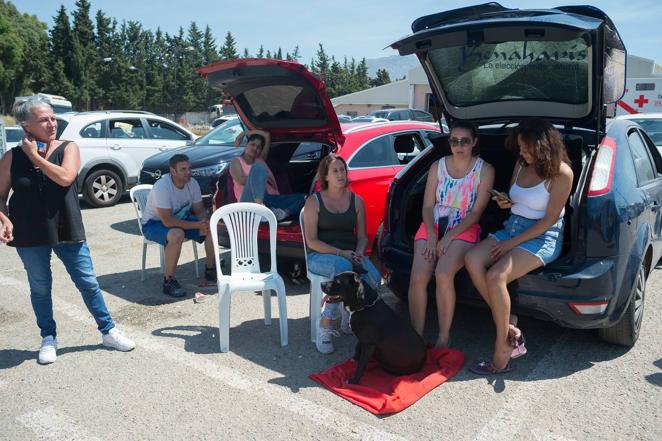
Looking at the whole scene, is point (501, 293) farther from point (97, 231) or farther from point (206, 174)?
point (97, 231)

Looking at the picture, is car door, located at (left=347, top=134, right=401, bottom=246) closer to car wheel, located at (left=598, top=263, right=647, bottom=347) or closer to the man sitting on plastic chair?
the man sitting on plastic chair

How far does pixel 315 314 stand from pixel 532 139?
199cm

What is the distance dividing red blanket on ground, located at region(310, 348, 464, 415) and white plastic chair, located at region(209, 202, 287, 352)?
2.30 feet

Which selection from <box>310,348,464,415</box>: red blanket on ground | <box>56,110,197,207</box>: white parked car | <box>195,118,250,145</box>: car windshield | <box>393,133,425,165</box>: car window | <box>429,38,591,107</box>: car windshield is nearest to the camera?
<box>310,348,464,415</box>: red blanket on ground

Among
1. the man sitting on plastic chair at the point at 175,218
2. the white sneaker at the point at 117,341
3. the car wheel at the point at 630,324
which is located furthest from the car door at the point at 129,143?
the car wheel at the point at 630,324

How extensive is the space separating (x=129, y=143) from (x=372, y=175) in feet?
21.2

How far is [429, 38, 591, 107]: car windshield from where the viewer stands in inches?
149

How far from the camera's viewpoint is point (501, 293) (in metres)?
3.39

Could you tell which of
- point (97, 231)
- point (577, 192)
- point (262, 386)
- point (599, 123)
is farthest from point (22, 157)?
point (97, 231)

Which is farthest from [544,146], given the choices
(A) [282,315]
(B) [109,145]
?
(B) [109,145]

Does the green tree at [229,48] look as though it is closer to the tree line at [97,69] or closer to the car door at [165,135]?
the tree line at [97,69]

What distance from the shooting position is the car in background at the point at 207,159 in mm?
7695

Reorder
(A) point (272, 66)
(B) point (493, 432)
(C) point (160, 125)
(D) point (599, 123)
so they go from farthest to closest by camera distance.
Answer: (C) point (160, 125) → (A) point (272, 66) → (D) point (599, 123) → (B) point (493, 432)

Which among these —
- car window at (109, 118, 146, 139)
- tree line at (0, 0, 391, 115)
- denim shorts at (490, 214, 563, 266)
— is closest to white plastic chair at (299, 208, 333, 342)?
denim shorts at (490, 214, 563, 266)
